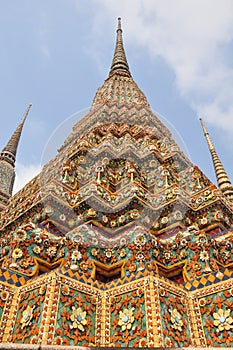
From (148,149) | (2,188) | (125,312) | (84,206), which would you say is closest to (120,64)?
(2,188)

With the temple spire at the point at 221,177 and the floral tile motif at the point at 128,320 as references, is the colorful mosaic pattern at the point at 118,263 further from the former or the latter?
the temple spire at the point at 221,177

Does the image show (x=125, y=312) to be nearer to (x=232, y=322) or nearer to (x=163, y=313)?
(x=163, y=313)

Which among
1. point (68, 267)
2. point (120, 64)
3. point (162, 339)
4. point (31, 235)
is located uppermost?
point (120, 64)

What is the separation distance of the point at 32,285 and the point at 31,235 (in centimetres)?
98

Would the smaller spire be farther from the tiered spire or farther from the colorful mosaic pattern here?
the colorful mosaic pattern

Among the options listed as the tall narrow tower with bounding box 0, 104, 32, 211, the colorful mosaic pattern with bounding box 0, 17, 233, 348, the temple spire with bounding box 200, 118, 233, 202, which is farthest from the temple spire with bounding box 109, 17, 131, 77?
the colorful mosaic pattern with bounding box 0, 17, 233, 348

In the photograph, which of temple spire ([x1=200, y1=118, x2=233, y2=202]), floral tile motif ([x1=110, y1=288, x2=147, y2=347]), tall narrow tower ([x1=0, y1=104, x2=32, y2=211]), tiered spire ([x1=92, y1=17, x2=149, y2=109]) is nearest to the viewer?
floral tile motif ([x1=110, y1=288, x2=147, y2=347])

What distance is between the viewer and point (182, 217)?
6402 mm

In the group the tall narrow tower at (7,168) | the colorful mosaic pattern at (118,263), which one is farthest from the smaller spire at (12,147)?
the colorful mosaic pattern at (118,263)

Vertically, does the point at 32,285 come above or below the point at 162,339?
above

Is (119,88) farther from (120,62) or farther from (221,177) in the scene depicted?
(221,177)

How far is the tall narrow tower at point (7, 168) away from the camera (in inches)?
575

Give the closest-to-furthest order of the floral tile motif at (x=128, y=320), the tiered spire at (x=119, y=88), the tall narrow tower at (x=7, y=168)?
the floral tile motif at (x=128, y=320), the tiered spire at (x=119, y=88), the tall narrow tower at (x=7, y=168)

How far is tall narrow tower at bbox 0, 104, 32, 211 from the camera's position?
1461 cm
